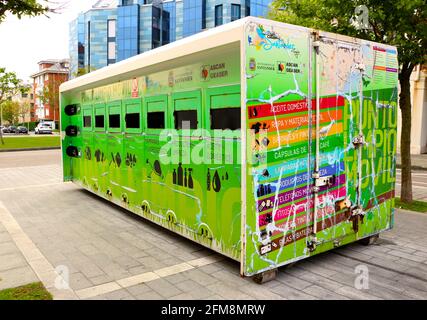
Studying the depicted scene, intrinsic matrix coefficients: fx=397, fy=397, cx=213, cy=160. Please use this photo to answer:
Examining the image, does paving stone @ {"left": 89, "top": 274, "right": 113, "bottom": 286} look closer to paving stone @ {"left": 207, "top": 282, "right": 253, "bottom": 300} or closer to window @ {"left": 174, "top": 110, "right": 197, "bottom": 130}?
paving stone @ {"left": 207, "top": 282, "right": 253, "bottom": 300}

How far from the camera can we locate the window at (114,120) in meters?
7.33

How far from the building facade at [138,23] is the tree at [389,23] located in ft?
145

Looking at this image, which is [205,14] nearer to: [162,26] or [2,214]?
[162,26]

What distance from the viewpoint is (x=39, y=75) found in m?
79.1

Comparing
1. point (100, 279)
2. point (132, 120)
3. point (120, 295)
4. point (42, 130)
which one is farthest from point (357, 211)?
point (42, 130)

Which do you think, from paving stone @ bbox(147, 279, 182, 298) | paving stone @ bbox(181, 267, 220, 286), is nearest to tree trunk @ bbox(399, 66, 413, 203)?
paving stone @ bbox(181, 267, 220, 286)

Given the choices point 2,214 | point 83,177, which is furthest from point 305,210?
point 83,177

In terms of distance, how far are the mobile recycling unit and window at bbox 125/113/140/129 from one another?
276 mm

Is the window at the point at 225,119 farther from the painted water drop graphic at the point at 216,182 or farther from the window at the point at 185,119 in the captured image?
the painted water drop graphic at the point at 216,182

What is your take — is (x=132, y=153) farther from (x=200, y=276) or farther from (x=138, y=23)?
(x=138, y=23)

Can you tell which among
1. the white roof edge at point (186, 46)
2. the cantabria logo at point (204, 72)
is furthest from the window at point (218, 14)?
the cantabria logo at point (204, 72)

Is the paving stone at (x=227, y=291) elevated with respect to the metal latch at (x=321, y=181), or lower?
lower

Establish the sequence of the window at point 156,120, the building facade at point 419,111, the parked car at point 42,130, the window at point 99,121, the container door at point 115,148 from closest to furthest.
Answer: the window at point 156,120 < the container door at point 115,148 < the window at point 99,121 < the building facade at point 419,111 < the parked car at point 42,130
